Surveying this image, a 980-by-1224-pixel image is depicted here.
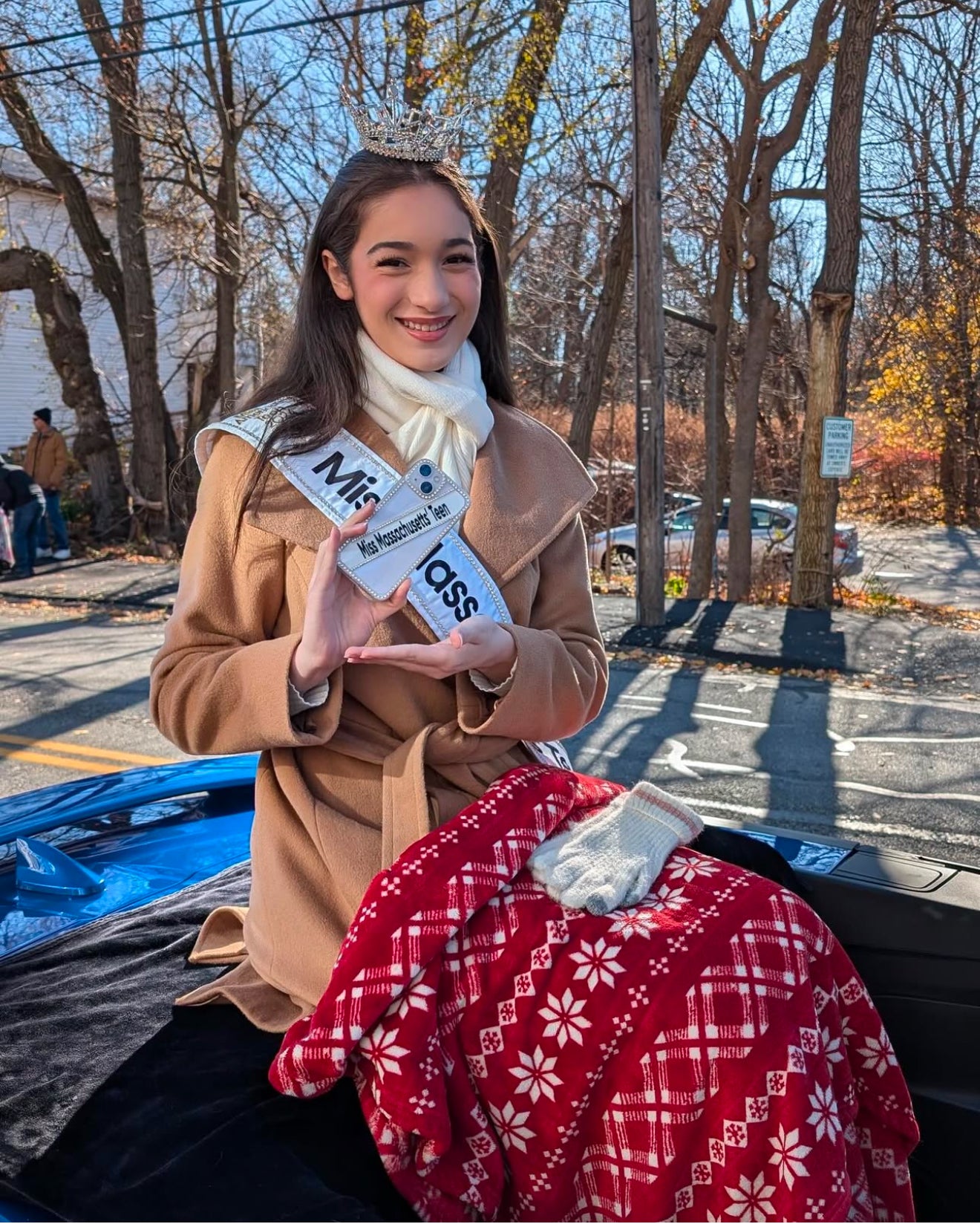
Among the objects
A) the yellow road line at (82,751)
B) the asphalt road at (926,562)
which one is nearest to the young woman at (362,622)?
the yellow road line at (82,751)

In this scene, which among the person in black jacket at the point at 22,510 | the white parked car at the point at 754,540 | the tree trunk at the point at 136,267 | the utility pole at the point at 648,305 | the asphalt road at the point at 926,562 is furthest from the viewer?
the tree trunk at the point at 136,267

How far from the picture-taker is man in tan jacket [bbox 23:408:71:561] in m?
15.8

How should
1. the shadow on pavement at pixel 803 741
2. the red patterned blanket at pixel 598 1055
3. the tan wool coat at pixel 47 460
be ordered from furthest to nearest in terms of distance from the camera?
the tan wool coat at pixel 47 460, the shadow on pavement at pixel 803 741, the red patterned blanket at pixel 598 1055

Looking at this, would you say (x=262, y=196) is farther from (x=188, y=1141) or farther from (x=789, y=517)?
(x=188, y=1141)

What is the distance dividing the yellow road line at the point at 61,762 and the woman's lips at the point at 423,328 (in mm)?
4597

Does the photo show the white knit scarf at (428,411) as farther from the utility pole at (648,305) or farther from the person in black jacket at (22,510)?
the person in black jacket at (22,510)

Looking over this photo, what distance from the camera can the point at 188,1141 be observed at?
1557 millimetres

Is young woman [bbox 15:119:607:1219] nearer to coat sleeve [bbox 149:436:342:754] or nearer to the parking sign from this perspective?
coat sleeve [bbox 149:436:342:754]

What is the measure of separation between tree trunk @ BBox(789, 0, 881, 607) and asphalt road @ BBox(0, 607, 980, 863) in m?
3.42

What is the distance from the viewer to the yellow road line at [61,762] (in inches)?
245

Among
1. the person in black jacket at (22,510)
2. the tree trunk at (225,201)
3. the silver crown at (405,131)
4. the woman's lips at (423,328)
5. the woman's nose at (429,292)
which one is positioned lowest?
the person in black jacket at (22,510)

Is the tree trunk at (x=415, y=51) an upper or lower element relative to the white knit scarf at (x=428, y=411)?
upper

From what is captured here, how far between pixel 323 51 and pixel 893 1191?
16413 millimetres

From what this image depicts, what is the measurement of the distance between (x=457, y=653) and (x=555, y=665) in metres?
0.27
